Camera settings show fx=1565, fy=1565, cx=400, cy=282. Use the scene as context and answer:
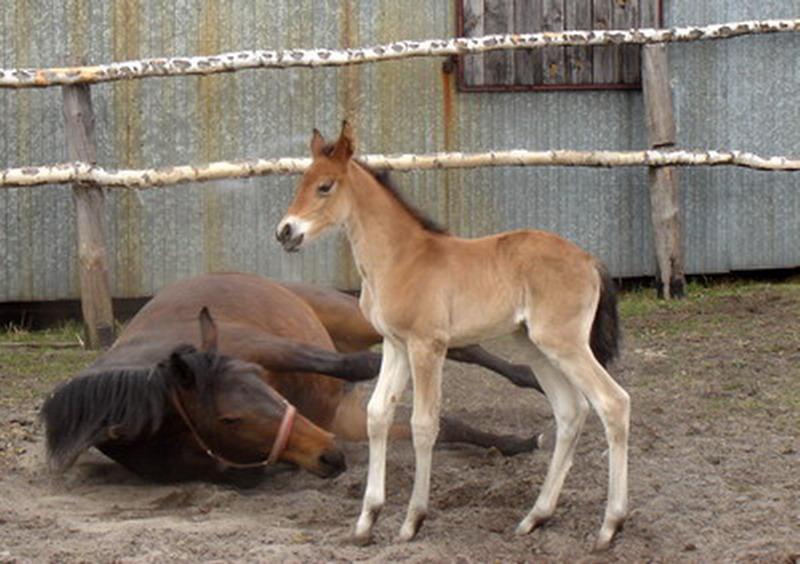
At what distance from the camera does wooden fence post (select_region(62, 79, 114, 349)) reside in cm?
1016

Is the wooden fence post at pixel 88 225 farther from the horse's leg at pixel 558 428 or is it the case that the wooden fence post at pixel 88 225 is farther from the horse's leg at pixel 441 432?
the horse's leg at pixel 558 428

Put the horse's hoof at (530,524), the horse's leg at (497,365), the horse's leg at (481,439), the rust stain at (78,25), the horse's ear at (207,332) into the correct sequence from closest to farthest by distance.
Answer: the horse's hoof at (530,524) < the horse's ear at (207,332) < the horse's leg at (481,439) < the horse's leg at (497,365) < the rust stain at (78,25)

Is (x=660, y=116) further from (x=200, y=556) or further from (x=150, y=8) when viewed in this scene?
(x=200, y=556)

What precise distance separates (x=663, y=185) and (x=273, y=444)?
5.87 metres

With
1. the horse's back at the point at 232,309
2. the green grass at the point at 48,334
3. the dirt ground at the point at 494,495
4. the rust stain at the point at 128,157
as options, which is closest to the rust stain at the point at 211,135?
the rust stain at the point at 128,157

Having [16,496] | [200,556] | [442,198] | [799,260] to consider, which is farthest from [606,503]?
[799,260]

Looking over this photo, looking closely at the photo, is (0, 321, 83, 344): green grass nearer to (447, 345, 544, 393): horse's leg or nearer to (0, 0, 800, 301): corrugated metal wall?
(0, 0, 800, 301): corrugated metal wall

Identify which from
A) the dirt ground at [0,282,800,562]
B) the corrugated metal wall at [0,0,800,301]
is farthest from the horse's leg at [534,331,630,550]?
the corrugated metal wall at [0,0,800,301]

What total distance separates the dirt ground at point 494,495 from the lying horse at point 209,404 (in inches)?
5.5

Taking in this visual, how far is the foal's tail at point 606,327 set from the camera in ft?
19.8

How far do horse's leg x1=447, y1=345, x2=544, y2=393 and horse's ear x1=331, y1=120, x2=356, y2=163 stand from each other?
275 centimetres

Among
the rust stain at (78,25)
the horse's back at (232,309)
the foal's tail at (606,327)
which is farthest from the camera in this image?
the rust stain at (78,25)

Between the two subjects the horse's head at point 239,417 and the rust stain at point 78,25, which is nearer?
the horse's head at point 239,417

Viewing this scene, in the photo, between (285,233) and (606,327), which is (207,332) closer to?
(285,233)
